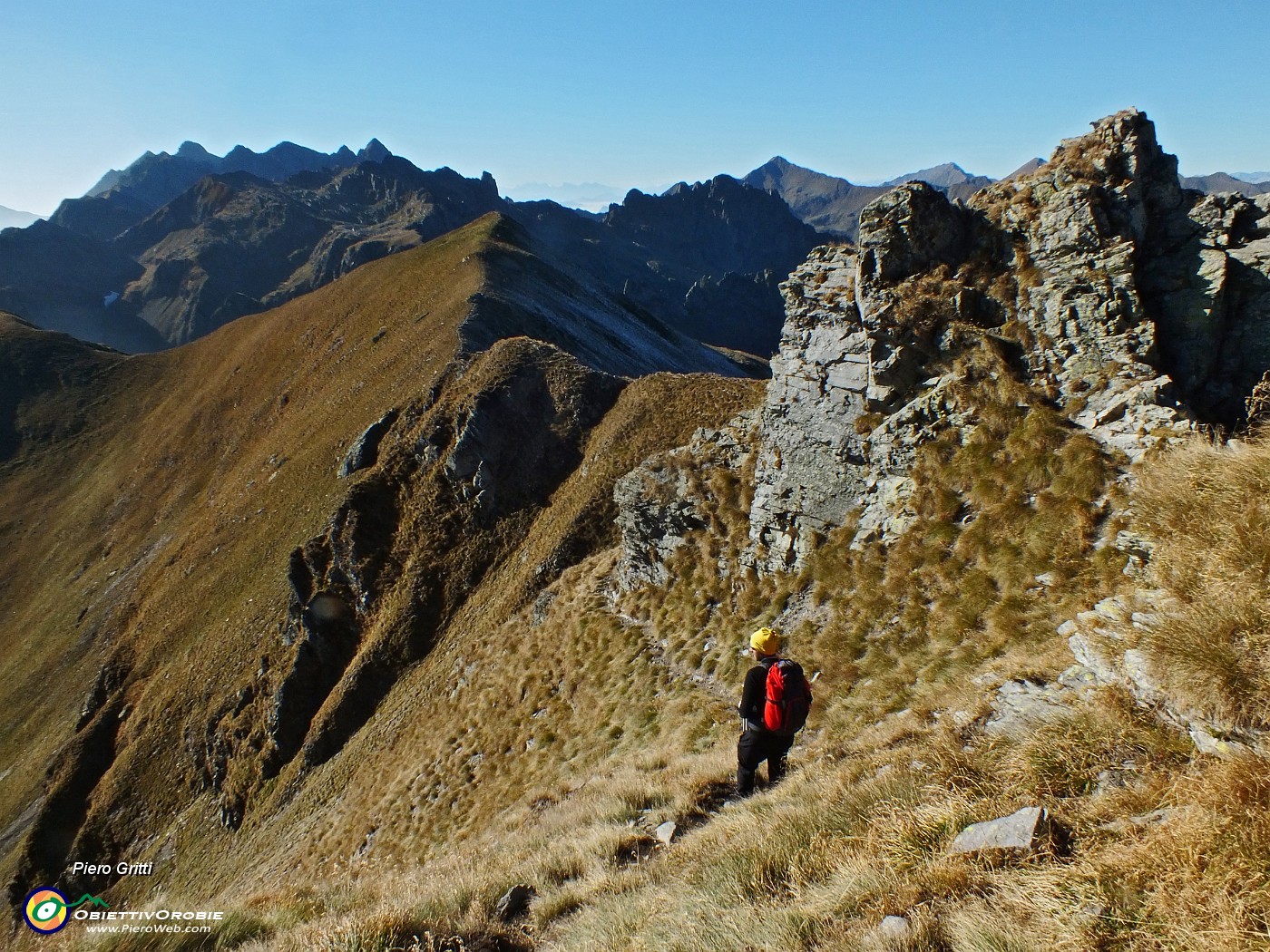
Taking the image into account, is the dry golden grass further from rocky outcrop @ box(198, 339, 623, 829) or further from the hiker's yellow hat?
rocky outcrop @ box(198, 339, 623, 829)

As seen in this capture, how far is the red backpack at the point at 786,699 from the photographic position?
377 inches

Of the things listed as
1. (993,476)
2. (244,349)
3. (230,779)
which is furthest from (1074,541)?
(244,349)

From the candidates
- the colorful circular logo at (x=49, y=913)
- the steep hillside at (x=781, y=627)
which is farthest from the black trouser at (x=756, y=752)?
the colorful circular logo at (x=49, y=913)

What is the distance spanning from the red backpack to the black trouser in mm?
383

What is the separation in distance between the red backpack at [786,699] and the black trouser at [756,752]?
38 cm

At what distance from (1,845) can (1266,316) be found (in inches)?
2403

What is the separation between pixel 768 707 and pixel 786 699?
308 mm

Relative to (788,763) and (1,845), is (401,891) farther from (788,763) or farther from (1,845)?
(1,845)

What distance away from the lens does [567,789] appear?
16.1 meters

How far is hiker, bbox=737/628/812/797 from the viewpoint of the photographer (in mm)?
9609

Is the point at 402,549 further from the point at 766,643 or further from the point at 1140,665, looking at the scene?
the point at 1140,665

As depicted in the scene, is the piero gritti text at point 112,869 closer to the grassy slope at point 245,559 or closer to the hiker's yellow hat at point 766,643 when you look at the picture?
the grassy slope at point 245,559

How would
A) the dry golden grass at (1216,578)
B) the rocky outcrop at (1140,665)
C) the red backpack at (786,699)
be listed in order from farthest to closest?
the red backpack at (786,699) < the dry golden grass at (1216,578) < the rocky outcrop at (1140,665)

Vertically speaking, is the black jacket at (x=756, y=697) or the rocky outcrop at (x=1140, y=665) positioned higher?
the rocky outcrop at (x=1140, y=665)
